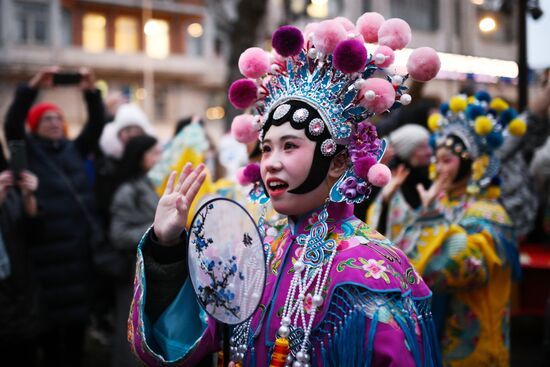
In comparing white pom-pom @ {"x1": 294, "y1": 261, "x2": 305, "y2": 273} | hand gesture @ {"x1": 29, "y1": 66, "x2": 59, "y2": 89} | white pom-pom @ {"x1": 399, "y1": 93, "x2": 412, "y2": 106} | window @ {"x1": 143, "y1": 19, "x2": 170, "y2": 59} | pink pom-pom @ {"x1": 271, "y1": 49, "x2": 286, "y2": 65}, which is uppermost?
window @ {"x1": 143, "y1": 19, "x2": 170, "y2": 59}

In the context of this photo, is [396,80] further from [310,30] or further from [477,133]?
[477,133]

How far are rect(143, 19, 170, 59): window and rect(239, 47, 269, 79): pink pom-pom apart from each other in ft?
A: 87.3

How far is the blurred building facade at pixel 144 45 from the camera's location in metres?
21.5

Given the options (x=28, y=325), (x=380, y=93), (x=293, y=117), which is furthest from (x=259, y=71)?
(x=28, y=325)

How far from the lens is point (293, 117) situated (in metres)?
1.99

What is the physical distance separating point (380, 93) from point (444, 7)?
20.2m

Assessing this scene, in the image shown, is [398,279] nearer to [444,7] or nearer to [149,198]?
[149,198]

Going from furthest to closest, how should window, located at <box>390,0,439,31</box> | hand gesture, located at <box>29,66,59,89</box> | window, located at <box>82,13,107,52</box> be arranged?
window, located at <box>82,13,107,52</box>
window, located at <box>390,0,439,31</box>
hand gesture, located at <box>29,66,59,89</box>

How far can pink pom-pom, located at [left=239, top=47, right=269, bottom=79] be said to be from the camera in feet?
7.01

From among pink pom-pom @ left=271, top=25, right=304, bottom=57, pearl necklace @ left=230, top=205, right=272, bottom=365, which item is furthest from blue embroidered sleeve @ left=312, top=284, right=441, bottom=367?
pink pom-pom @ left=271, top=25, right=304, bottom=57

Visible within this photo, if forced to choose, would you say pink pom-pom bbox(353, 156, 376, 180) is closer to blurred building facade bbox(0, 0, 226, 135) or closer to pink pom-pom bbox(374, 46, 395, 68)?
pink pom-pom bbox(374, 46, 395, 68)

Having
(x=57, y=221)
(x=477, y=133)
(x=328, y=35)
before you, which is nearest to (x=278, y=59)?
(x=328, y=35)

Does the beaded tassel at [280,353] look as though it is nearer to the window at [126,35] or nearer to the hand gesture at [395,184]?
the hand gesture at [395,184]

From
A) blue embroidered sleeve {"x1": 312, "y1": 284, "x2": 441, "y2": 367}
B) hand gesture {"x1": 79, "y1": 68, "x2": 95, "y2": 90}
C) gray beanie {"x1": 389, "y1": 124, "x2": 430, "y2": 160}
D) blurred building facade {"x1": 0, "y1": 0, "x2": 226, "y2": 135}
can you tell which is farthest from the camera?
blurred building facade {"x1": 0, "y1": 0, "x2": 226, "y2": 135}
